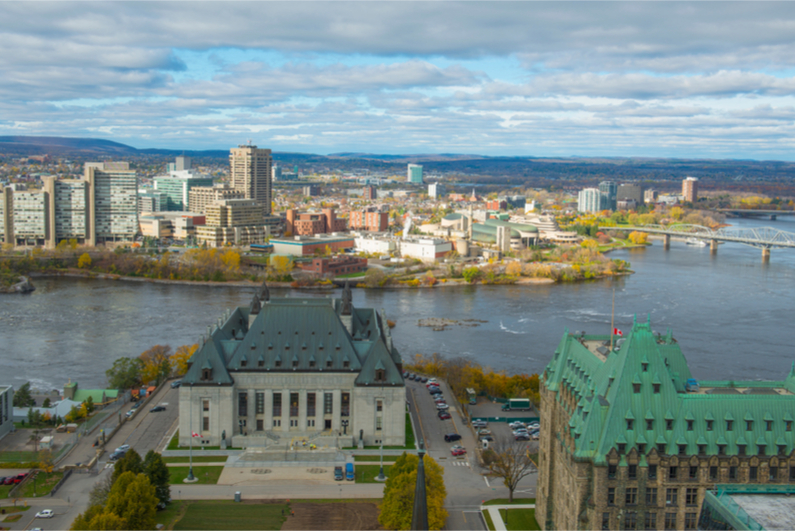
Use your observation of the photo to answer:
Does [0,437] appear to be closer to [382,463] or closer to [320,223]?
[382,463]

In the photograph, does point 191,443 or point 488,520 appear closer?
point 488,520

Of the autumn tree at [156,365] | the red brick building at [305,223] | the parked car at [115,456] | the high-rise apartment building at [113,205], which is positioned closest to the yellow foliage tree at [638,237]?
the red brick building at [305,223]

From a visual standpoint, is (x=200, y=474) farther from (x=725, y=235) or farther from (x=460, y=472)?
(x=725, y=235)

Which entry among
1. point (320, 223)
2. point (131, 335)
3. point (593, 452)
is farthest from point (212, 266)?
point (593, 452)

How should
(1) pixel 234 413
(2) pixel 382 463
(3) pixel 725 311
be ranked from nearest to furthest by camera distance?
1. (2) pixel 382 463
2. (1) pixel 234 413
3. (3) pixel 725 311

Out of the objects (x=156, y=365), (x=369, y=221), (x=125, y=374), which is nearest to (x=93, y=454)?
(x=125, y=374)

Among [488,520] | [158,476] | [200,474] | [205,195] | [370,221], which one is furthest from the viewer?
[205,195]
